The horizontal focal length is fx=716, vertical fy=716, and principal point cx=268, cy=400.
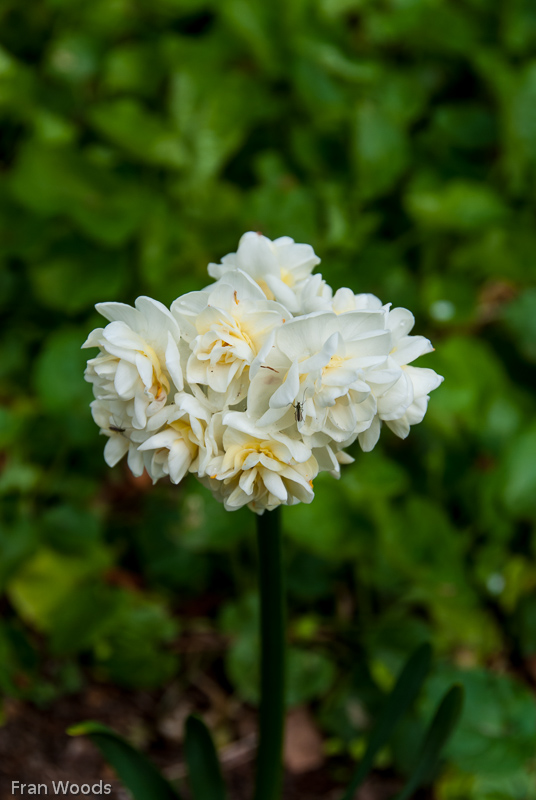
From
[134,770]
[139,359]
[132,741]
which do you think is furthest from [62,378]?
[139,359]

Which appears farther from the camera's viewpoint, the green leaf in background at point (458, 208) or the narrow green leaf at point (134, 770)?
the green leaf in background at point (458, 208)

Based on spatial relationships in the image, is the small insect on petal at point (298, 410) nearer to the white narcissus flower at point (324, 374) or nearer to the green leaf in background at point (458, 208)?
the white narcissus flower at point (324, 374)

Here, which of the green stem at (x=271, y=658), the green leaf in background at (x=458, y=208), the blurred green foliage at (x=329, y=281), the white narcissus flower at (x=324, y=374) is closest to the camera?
the white narcissus flower at (x=324, y=374)

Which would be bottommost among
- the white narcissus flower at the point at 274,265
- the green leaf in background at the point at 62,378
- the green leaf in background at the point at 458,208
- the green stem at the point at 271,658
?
the green stem at the point at 271,658

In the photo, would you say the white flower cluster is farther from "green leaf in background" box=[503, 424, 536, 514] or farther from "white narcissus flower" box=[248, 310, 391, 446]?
"green leaf in background" box=[503, 424, 536, 514]

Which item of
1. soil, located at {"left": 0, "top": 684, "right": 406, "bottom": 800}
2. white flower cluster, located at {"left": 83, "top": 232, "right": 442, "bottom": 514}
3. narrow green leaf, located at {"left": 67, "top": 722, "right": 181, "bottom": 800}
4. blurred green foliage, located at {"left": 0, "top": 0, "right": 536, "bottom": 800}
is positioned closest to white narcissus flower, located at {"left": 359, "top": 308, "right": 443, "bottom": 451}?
white flower cluster, located at {"left": 83, "top": 232, "right": 442, "bottom": 514}

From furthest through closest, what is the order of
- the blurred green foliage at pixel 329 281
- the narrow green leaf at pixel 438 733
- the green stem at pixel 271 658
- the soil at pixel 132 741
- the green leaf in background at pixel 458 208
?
the green leaf in background at pixel 458 208, the blurred green foliage at pixel 329 281, the soil at pixel 132 741, the narrow green leaf at pixel 438 733, the green stem at pixel 271 658

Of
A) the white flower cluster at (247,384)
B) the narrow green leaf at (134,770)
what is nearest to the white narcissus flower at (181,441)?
the white flower cluster at (247,384)

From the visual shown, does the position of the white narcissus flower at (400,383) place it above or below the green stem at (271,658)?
above
